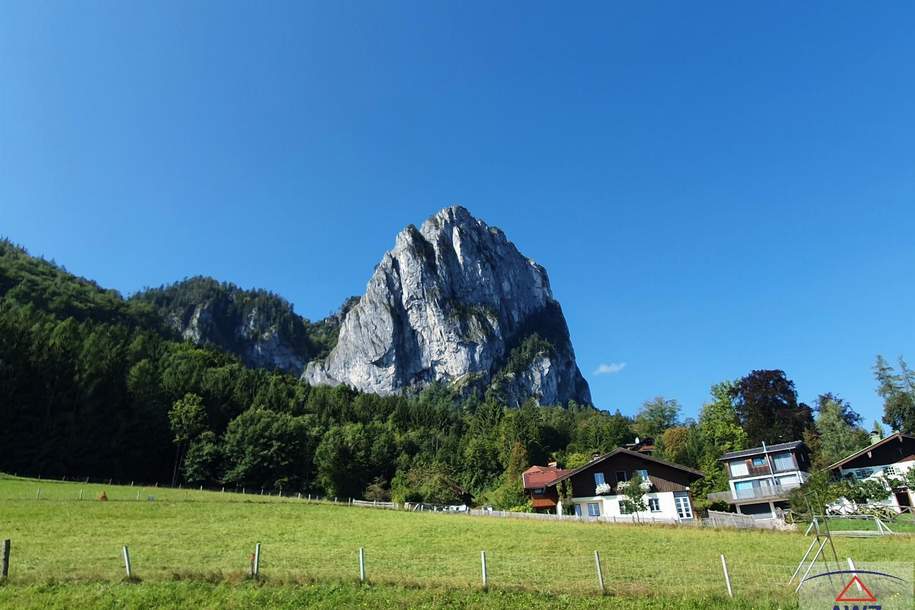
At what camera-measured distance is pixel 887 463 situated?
2114 inches

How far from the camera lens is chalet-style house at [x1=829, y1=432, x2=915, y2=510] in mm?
50594

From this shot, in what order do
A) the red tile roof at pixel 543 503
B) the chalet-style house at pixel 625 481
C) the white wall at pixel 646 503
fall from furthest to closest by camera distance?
the red tile roof at pixel 543 503, the chalet-style house at pixel 625 481, the white wall at pixel 646 503

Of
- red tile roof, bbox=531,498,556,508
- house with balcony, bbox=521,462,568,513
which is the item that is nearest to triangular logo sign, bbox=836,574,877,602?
house with balcony, bbox=521,462,568,513

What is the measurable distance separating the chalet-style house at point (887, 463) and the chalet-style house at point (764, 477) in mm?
4156

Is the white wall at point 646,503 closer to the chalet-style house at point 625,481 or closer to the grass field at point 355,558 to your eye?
the chalet-style house at point 625,481

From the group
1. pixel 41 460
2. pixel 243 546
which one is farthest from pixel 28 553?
pixel 41 460

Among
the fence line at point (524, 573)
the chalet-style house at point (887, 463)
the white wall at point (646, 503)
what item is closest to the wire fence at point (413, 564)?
the fence line at point (524, 573)

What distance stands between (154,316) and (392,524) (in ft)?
601

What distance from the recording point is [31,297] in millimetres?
147000

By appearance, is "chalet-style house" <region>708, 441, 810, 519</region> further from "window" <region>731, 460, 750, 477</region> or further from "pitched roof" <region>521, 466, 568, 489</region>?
"pitched roof" <region>521, 466, 568, 489</region>

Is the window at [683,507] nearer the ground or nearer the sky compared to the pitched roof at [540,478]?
nearer the ground

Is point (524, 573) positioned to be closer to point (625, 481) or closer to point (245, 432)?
point (625, 481)

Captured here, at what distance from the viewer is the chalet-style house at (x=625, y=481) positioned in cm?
5178

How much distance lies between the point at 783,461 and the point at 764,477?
288cm
